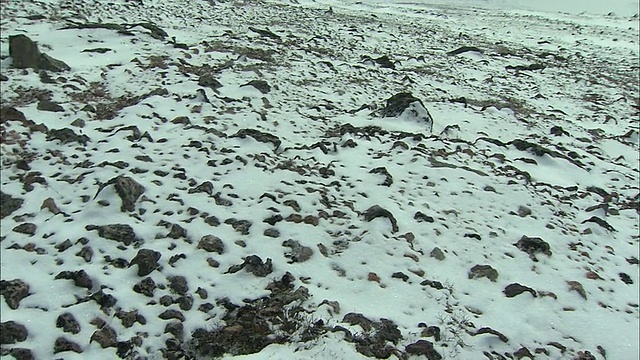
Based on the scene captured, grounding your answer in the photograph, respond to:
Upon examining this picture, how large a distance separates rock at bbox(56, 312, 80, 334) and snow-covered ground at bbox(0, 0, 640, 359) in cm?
2

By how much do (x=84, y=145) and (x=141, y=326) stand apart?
5.01 metres

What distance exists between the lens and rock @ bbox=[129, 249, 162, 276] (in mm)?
6383

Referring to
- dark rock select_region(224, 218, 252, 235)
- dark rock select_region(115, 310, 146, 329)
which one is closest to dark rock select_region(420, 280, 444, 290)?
dark rock select_region(224, 218, 252, 235)

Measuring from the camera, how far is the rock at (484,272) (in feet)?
23.1

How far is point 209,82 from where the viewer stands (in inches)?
513

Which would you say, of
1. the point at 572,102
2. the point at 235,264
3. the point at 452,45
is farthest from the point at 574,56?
the point at 235,264

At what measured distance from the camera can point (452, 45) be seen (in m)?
25.7

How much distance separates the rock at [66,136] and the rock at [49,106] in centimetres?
130

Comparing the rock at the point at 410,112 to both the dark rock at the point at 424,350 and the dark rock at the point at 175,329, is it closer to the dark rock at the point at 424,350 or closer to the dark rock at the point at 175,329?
the dark rock at the point at 424,350

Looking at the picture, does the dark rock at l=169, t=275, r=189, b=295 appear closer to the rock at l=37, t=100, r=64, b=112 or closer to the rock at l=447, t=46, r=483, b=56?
the rock at l=37, t=100, r=64, b=112

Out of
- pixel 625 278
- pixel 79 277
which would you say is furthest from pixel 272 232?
pixel 625 278

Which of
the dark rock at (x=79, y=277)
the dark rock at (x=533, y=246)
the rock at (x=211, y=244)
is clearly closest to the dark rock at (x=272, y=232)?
the rock at (x=211, y=244)

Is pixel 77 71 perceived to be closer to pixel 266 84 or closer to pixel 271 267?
pixel 266 84

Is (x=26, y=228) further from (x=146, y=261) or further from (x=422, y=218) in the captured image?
(x=422, y=218)
